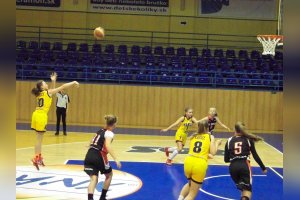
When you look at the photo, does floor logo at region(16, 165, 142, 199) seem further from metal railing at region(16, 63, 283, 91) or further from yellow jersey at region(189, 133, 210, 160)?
metal railing at region(16, 63, 283, 91)

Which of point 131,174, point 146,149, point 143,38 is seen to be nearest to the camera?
point 131,174

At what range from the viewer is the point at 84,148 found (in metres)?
13.9

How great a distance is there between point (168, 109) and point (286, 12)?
19.3 m

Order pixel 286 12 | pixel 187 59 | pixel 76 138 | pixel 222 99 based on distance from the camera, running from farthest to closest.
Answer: pixel 187 59, pixel 222 99, pixel 76 138, pixel 286 12

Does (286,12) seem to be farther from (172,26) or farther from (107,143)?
(172,26)

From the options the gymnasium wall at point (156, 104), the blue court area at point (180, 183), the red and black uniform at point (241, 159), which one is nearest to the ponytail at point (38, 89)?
the blue court area at point (180, 183)

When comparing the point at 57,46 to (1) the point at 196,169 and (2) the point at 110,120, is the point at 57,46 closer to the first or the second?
(2) the point at 110,120

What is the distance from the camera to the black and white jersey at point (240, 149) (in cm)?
680

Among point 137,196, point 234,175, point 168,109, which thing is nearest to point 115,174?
point 137,196

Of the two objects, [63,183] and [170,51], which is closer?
[63,183]

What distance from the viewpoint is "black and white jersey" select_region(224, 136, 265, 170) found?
268 inches

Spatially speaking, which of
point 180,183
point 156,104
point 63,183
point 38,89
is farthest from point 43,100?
point 156,104

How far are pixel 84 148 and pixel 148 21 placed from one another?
1235 cm

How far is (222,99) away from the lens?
19734 mm
